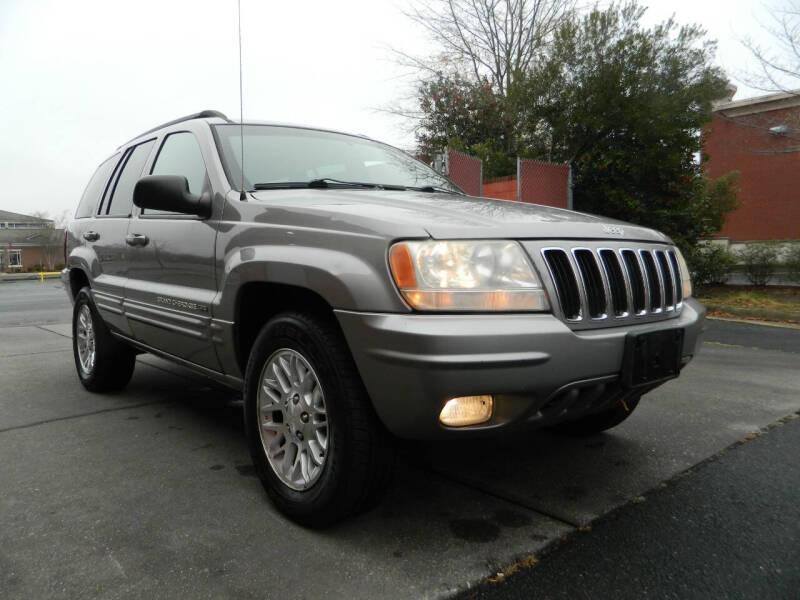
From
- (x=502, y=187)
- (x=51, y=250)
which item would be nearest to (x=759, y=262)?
(x=502, y=187)

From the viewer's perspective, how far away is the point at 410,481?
2689mm

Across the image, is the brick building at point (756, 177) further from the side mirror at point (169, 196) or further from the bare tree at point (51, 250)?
the bare tree at point (51, 250)

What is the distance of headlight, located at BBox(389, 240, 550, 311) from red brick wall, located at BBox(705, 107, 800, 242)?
22185 mm

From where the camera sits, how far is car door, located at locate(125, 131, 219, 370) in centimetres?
280

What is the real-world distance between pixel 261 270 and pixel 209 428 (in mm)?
1570

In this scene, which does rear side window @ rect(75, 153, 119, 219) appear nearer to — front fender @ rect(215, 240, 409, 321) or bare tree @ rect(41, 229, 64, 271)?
front fender @ rect(215, 240, 409, 321)

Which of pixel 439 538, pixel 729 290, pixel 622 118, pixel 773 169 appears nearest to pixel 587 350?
pixel 439 538

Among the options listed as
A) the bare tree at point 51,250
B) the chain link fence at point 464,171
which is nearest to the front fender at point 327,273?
the chain link fence at point 464,171

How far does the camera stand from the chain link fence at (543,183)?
9.71 m

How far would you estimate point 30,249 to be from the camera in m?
52.6

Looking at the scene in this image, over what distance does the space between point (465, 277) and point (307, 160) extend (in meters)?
1.57

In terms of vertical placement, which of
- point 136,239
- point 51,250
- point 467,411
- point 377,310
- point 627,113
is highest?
point 627,113

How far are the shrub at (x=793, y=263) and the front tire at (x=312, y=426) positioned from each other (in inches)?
533

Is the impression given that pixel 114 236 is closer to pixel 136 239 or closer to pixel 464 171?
pixel 136 239
